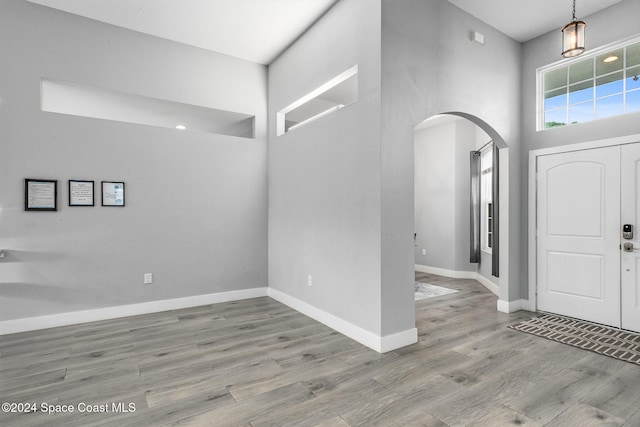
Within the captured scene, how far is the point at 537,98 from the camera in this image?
13.9 feet

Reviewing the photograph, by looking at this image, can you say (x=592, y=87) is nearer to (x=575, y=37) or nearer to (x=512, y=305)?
(x=575, y=37)

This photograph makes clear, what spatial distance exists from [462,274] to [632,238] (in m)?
3.32

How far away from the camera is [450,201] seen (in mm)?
6824

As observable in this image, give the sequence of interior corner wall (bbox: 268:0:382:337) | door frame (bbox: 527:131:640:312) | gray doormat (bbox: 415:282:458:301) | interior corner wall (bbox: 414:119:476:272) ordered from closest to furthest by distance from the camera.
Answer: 1. interior corner wall (bbox: 268:0:382:337)
2. door frame (bbox: 527:131:640:312)
3. gray doormat (bbox: 415:282:458:301)
4. interior corner wall (bbox: 414:119:476:272)

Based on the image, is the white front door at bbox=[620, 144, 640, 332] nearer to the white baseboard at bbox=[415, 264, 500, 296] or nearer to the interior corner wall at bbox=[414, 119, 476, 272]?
the white baseboard at bbox=[415, 264, 500, 296]

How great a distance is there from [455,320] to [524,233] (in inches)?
59.4

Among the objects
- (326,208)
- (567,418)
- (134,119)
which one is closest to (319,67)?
(326,208)

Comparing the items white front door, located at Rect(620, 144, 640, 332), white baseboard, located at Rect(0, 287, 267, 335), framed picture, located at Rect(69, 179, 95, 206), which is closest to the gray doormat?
white front door, located at Rect(620, 144, 640, 332)

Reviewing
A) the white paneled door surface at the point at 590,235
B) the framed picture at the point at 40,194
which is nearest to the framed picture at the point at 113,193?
the framed picture at the point at 40,194

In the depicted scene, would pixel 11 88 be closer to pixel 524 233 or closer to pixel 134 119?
pixel 134 119

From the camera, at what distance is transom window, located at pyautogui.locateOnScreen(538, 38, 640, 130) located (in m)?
3.49

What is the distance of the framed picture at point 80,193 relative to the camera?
3.80 m

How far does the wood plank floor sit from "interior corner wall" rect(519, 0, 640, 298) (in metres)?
1.89

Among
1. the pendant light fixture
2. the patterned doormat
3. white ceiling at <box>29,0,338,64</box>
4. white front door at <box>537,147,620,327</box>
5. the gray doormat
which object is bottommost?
the gray doormat
